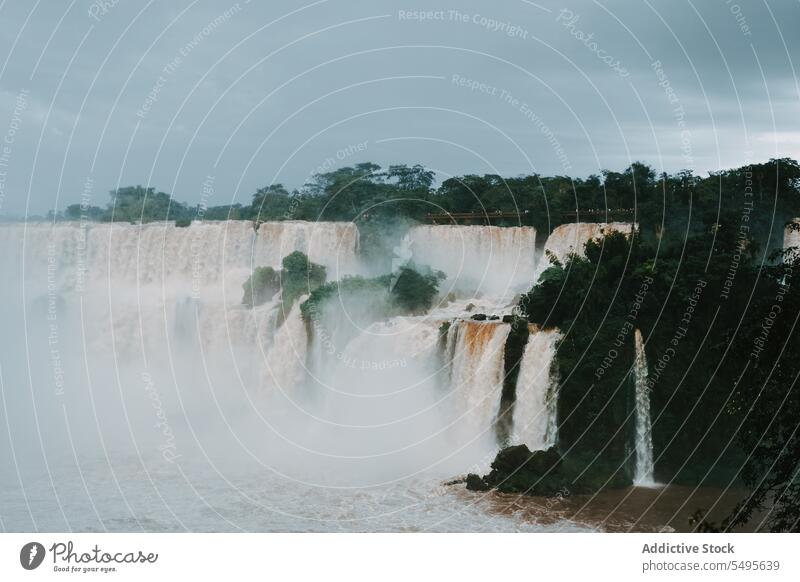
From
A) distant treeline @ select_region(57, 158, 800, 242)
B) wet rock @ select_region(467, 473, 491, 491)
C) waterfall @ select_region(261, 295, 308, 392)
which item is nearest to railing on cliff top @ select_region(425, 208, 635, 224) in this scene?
distant treeline @ select_region(57, 158, 800, 242)

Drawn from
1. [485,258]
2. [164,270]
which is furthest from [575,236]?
[164,270]

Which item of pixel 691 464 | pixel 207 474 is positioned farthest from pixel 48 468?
pixel 691 464

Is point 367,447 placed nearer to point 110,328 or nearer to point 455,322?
point 455,322

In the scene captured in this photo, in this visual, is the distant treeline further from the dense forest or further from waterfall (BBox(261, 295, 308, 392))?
waterfall (BBox(261, 295, 308, 392))

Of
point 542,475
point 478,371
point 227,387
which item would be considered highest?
point 478,371

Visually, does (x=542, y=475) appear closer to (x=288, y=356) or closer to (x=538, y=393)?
(x=538, y=393)

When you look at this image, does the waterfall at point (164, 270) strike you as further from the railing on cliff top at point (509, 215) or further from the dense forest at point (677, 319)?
the dense forest at point (677, 319)

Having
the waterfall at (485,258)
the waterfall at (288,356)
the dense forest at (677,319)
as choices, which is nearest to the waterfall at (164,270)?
the waterfall at (288,356)
